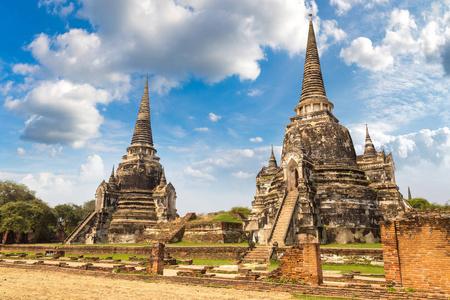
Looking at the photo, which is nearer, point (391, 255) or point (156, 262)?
point (391, 255)

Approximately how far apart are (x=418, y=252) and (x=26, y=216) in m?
41.5

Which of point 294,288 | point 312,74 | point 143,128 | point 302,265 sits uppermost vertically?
point 312,74

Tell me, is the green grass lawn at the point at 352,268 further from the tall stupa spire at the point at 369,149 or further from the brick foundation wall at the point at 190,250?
the tall stupa spire at the point at 369,149

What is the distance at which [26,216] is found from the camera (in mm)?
38906

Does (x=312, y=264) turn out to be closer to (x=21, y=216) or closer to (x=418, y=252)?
(x=418, y=252)

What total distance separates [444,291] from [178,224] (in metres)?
25.6

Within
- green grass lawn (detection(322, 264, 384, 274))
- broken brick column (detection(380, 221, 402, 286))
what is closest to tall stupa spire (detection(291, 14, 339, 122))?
green grass lawn (detection(322, 264, 384, 274))

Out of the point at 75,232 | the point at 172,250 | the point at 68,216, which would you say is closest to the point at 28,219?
the point at 75,232

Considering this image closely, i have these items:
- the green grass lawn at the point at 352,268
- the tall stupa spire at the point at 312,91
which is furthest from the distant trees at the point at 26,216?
the green grass lawn at the point at 352,268

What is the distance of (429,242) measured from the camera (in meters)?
9.41

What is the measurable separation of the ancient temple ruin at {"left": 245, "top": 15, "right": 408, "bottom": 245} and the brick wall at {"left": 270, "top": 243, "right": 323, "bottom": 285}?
690 centimetres

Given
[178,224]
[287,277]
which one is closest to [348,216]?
[287,277]

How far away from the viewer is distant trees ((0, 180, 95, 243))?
37.4m

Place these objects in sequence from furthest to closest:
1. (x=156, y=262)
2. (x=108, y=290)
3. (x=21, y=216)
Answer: (x=21, y=216) → (x=156, y=262) → (x=108, y=290)
